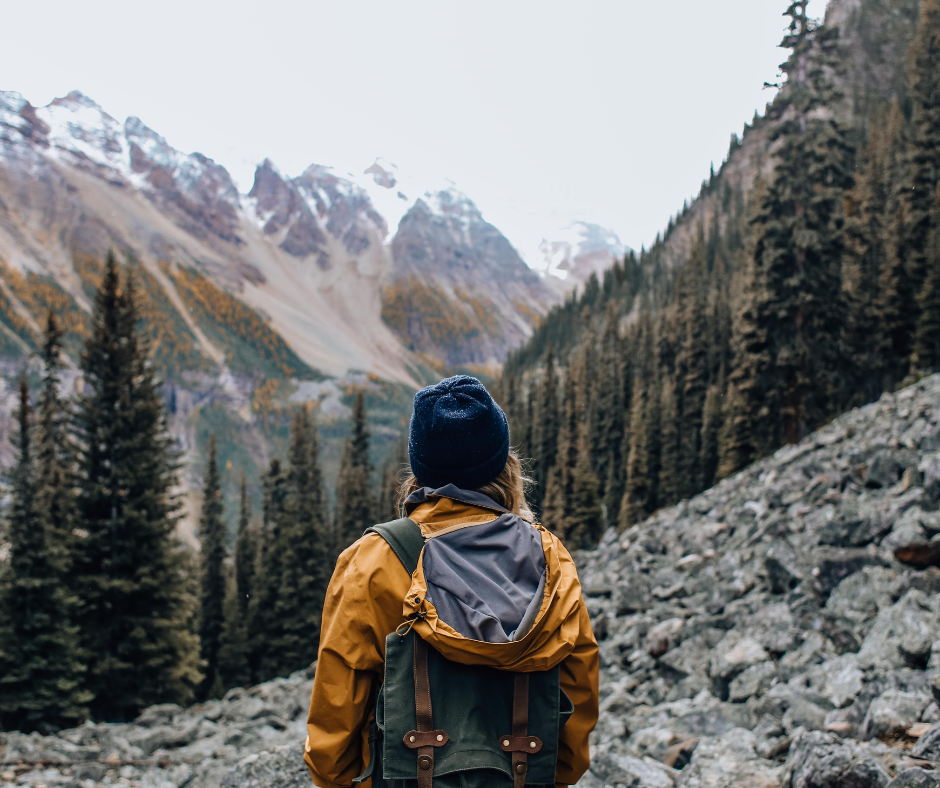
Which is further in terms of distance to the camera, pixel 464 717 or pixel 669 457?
pixel 669 457

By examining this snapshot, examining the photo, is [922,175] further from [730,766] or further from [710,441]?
[730,766]

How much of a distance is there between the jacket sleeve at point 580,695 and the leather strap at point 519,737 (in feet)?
0.93

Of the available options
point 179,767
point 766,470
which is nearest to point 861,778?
point 179,767

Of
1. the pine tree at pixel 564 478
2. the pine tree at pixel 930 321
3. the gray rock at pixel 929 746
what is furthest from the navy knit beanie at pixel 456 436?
the pine tree at pixel 564 478

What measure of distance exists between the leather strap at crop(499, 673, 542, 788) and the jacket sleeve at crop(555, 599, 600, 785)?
0.93 ft

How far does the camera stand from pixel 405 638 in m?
2.31

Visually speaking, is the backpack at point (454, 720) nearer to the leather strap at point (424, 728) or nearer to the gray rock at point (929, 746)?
the leather strap at point (424, 728)

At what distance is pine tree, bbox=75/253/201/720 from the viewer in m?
17.4

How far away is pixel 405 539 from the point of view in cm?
242

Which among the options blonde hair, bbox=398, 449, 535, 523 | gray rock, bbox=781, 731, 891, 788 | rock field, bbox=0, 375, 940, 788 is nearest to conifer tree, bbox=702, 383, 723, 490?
rock field, bbox=0, 375, 940, 788

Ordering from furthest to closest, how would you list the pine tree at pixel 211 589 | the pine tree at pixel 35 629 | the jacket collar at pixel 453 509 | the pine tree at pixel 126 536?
the pine tree at pixel 211 589
the pine tree at pixel 126 536
the pine tree at pixel 35 629
the jacket collar at pixel 453 509

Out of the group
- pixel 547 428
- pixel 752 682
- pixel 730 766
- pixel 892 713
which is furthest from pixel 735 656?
pixel 547 428

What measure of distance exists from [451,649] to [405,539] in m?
0.42

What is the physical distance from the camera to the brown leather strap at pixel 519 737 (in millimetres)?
2344
